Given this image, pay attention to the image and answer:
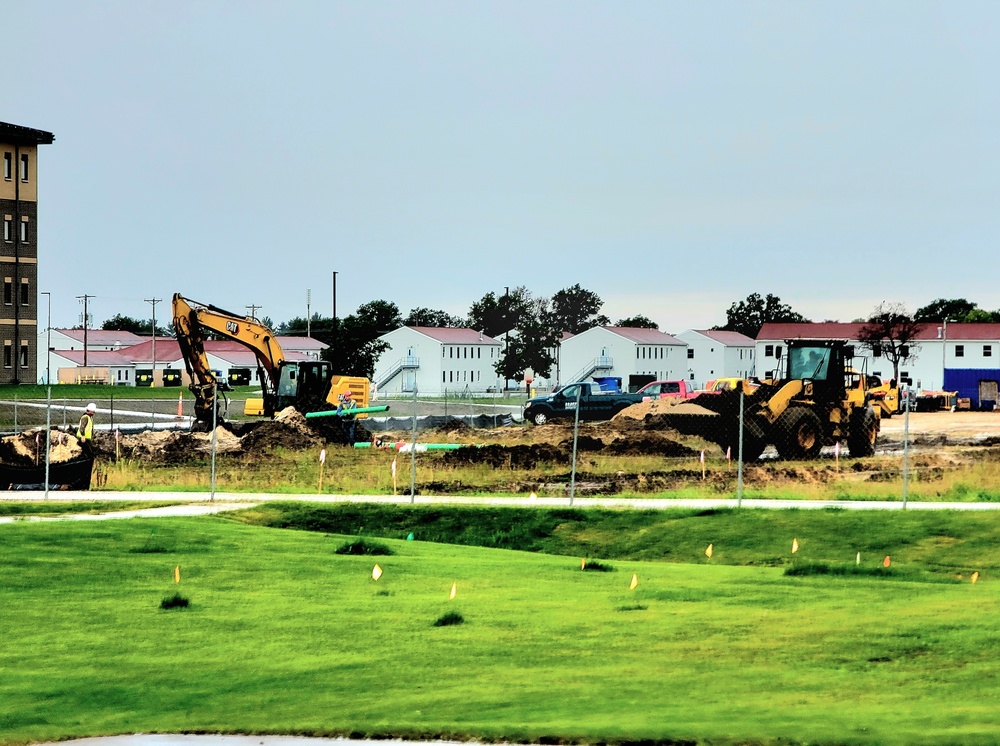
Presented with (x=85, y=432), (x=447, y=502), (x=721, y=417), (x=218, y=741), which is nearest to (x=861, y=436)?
(x=721, y=417)

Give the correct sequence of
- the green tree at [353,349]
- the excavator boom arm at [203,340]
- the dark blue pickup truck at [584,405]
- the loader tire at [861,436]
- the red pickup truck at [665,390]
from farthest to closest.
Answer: the green tree at [353,349], the red pickup truck at [665,390], the dark blue pickup truck at [584,405], the excavator boom arm at [203,340], the loader tire at [861,436]

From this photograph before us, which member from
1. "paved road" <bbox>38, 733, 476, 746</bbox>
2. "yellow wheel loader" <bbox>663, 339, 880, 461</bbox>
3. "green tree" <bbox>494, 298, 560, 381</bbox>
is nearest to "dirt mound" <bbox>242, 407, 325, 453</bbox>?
"yellow wheel loader" <bbox>663, 339, 880, 461</bbox>

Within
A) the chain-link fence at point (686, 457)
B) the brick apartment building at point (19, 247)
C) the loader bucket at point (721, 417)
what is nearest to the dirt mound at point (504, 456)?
the chain-link fence at point (686, 457)

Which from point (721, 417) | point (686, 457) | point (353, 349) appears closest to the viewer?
point (686, 457)

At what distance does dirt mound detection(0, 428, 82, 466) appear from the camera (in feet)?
105

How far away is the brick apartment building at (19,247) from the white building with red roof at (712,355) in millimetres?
80928

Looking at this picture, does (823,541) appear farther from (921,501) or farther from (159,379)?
(159,379)

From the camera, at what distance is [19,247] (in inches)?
3388

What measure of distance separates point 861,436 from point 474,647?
103ft

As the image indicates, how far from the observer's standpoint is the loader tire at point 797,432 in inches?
1618

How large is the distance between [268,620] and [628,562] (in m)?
7.84

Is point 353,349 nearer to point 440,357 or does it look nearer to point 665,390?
point 440,357

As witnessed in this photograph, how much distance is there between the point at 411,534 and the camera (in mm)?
23922

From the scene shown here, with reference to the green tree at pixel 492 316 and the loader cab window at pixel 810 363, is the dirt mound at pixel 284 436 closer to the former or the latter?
the loader cab window at pixel 810 363
